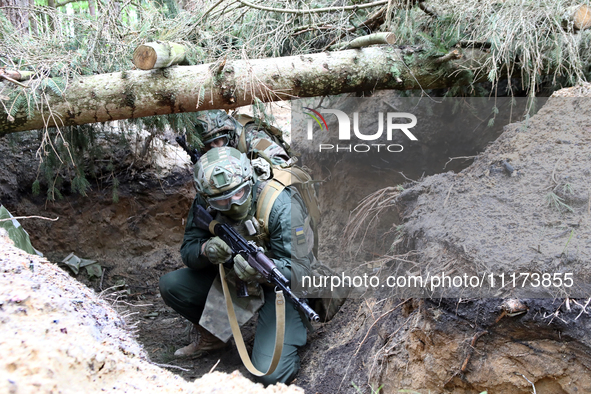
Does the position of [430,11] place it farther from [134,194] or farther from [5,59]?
[134,194]

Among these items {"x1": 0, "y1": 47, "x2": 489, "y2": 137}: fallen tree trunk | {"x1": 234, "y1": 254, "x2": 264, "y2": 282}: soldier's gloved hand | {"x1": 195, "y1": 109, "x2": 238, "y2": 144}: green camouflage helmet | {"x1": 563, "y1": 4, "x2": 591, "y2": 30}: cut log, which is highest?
{"x1": 563, "y1": 4, "x2": 591, "y2": 30}: cut log

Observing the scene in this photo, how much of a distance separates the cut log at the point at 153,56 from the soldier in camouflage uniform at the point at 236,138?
1101 millimetres

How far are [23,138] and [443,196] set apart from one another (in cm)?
489

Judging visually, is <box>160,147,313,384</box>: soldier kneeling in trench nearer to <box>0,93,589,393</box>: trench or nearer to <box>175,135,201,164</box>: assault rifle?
<box>0,93,589,393</box>: trench

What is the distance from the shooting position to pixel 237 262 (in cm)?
356

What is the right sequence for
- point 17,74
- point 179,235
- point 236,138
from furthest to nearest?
point 179,235 → point 236,138 → point 17,74

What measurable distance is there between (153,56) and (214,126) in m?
1.39

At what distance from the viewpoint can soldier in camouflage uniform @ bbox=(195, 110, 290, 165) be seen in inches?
183

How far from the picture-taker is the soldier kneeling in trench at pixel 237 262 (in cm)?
358

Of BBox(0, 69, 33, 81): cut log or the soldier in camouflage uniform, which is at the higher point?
BBox(0, 69, 33, 81): cut log

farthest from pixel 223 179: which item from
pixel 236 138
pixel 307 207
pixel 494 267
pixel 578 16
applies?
pixel 578 16

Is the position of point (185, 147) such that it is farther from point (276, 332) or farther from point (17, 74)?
point (276, 332)

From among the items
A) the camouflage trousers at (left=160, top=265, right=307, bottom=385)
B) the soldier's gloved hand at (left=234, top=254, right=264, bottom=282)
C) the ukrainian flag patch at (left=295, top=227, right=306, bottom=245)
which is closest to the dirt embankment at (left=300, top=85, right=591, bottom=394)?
the camouflage trousers at (left=160, top=265, right=307, bottom=385)

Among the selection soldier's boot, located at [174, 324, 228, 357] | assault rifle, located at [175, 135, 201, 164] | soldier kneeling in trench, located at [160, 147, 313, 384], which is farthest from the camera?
assault rifle, located at [175, 135, 201, 164]
